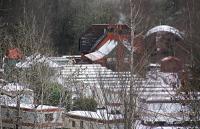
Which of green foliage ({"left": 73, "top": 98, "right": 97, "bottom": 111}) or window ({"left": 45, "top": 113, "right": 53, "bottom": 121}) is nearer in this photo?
window ({"left": 45, "top": 113, "right": 53, "bottom": 121})

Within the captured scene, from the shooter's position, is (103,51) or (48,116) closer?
(48,116)

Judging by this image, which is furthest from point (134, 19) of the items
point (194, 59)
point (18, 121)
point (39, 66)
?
point (18, 121)

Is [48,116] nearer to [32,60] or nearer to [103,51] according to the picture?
[32,60]

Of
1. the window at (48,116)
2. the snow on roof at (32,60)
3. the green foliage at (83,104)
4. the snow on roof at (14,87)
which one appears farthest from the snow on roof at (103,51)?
the snow on roof at (14,87)

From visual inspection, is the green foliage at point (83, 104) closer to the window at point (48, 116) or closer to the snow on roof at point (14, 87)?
the window at point (48, 116)

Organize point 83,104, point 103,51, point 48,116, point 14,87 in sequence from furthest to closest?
point 103,51
point 83,104
point 48,116
point 14,87

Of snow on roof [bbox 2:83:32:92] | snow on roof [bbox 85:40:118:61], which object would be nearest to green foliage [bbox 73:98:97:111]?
snow on roof [bbox 2:83:32:92]

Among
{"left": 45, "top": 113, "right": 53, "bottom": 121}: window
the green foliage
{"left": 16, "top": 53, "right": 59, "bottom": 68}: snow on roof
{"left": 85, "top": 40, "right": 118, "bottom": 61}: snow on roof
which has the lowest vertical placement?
{"left": 45, "top": 113, "right": 53, "bottom": 121}: window

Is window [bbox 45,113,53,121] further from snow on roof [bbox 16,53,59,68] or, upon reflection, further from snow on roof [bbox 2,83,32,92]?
snow on roof [bbox 16,53,59,68]

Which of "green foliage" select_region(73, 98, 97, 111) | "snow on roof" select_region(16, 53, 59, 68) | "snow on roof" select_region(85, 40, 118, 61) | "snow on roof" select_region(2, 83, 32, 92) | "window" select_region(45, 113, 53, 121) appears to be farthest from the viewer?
"snow on roof" select_region(85, 40, 118, 61)

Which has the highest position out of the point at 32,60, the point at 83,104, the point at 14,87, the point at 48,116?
the point at 32,60

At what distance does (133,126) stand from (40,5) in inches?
1243

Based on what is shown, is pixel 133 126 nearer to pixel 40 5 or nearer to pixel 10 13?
pixel 10 13

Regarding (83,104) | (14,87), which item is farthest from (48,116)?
(83,104)
